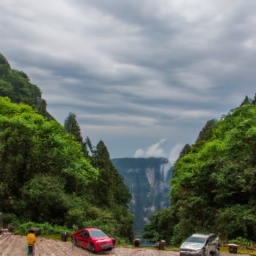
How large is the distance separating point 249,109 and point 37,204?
2793 cm

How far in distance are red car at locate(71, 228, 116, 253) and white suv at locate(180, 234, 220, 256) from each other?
16.7ft

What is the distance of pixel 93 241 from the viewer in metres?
22.7

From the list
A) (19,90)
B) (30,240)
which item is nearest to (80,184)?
(30,240)

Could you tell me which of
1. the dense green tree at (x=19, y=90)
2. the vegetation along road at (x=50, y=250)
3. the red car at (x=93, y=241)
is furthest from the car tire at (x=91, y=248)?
the dense green tree at (x=19, y=90)

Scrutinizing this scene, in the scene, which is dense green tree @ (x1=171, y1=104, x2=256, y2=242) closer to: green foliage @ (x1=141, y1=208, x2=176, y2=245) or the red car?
the red car

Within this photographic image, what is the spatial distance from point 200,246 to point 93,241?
701 cm

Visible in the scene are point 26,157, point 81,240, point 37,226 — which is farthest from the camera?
point 26,157

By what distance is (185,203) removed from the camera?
3669 centimetres

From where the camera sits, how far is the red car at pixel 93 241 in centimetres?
2248

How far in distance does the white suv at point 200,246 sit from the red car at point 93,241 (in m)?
5.10

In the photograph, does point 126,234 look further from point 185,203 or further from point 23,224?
point 23,224

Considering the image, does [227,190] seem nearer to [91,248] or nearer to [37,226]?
[91,248]

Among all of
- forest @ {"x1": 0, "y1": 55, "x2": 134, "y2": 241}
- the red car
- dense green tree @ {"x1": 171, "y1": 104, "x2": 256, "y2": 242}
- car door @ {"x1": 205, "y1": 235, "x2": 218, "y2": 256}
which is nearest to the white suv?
car door @ {"x1": 205, "y1": 235, "x2": 218, "y2": 256}

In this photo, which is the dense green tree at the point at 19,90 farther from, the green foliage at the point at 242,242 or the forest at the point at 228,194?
the green foliage at the point at 242,242
